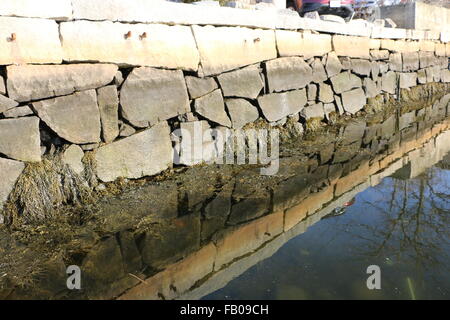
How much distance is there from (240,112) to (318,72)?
203 centimetres

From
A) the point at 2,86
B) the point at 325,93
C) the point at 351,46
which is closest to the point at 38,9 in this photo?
the point at 2,86

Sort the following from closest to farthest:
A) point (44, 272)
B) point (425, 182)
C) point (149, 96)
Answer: point (44, 272) < point (149, 96) < point (425, 182)

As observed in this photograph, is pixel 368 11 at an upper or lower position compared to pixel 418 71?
upper

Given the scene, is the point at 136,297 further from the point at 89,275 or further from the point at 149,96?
the point at 149,96

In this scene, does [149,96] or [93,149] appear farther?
[149,96]

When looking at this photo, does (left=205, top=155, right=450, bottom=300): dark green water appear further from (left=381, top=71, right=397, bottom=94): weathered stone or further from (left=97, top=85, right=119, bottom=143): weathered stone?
(left=381, top=71, right=397, bottom=94): weathered stone

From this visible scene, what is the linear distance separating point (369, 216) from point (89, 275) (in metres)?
2.28

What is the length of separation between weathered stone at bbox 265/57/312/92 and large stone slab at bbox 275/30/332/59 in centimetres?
11

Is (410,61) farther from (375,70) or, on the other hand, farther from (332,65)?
(332,65)

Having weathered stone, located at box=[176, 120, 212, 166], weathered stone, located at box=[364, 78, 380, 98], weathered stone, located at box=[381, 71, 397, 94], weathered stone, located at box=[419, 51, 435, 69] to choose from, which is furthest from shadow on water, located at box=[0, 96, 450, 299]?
weathered stone, located at box=[419, 51, 435, 69]

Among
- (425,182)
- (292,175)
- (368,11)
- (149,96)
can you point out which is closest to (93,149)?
(149,96)

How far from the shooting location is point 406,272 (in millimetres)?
2537

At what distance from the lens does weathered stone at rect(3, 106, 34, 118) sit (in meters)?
3.10

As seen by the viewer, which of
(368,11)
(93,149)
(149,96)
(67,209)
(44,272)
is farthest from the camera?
(368,11)
